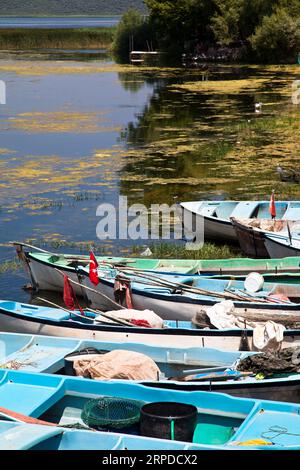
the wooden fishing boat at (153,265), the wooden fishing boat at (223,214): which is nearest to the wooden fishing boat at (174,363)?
the wooden fishing boat at (153,265)

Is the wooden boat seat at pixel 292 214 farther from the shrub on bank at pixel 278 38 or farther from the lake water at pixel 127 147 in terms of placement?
the shrub on bank at pixel 278 38

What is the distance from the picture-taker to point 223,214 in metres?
19.9

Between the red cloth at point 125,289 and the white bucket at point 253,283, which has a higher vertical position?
the white bucket at point 253,283

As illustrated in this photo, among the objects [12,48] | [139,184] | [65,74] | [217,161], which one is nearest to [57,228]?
[139,184]

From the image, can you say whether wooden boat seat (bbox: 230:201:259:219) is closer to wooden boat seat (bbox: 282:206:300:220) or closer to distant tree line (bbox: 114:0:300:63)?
wooden boat seat (bbox: 282:206:300:220)

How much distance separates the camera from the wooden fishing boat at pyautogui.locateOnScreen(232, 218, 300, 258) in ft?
58.4

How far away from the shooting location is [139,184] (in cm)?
2519

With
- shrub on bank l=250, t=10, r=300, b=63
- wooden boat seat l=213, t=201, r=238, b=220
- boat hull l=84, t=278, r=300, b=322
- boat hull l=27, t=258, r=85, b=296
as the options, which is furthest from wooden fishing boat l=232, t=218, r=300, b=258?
shrub on bank l=250, t=10, r=300, b=63

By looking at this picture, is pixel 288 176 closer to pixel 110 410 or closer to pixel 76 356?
pixel 76 356

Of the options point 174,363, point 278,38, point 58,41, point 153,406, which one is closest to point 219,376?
point 174,363

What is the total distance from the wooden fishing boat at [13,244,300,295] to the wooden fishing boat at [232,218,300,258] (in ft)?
4.60

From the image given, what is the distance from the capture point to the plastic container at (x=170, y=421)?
31.3ft

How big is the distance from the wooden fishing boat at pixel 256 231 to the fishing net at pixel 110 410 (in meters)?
7.89

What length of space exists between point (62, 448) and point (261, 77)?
149ft
